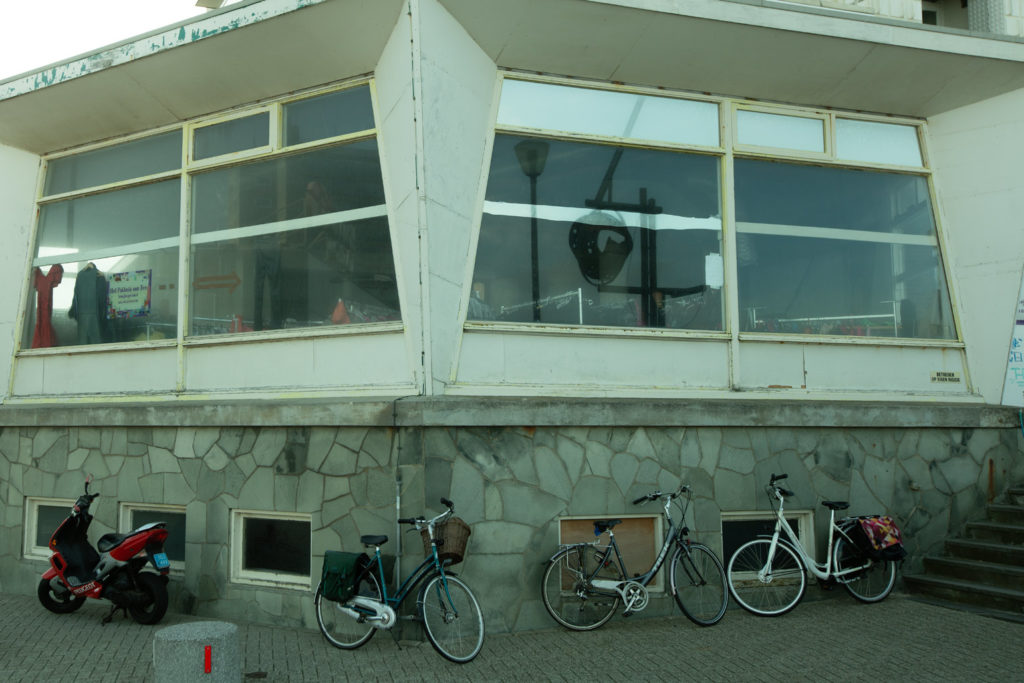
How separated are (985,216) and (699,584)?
4.97 m

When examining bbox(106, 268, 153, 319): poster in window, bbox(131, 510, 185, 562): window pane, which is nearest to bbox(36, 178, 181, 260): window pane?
bbox(106, 268, 153, 319): poster in window

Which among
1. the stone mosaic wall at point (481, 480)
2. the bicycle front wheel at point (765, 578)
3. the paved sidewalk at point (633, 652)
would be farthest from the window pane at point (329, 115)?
the bicycle front wheel at point (765, 578)

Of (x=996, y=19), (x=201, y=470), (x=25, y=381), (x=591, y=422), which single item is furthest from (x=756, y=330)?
(x=25, y=381)

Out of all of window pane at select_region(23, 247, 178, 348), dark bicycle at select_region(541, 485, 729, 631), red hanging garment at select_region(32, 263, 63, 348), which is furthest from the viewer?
red hanging garment at select_region(32, 263, 63, 348)

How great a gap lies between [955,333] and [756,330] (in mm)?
2260

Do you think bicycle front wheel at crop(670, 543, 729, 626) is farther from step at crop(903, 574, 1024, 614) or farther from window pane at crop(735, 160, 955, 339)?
window pane at crop(735, 160, 955, 339)

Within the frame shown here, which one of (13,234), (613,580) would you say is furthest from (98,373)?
(613,580)

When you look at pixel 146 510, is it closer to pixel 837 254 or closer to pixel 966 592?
pixel 837 254

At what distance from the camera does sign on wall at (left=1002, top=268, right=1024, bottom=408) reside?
344 inches

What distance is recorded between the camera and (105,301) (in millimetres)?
9383

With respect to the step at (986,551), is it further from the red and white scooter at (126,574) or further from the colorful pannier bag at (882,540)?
the red and white scooter at (126,574)

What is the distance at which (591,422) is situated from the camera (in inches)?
294

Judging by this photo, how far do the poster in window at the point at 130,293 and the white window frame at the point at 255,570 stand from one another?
2.64 m

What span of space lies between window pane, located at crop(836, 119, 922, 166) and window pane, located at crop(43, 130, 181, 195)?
6.90 meters
